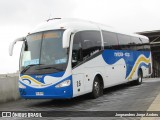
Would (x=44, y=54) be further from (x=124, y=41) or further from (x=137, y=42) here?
(x=137, y=42)

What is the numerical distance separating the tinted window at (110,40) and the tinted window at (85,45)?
707 mm

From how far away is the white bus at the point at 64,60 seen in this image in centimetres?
1198

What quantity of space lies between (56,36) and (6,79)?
3.81 meters

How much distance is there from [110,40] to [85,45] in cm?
312

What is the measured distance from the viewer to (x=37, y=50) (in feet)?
41.2

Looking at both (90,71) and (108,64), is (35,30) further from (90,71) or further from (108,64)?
(108,64)

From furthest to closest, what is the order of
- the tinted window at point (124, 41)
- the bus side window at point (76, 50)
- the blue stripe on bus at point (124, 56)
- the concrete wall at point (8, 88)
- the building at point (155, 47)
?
the building at point (155, 47), the tinted window at point (124, 41), the blue stripe on bus at point (124, 56), the concrete wall at point (8, 88), the bus side window at point (76, 50)

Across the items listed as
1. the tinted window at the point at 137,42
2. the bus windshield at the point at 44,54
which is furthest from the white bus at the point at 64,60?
the tinted window at the point at 137,42

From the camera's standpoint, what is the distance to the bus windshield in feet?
39.7

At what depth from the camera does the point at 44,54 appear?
12.4m

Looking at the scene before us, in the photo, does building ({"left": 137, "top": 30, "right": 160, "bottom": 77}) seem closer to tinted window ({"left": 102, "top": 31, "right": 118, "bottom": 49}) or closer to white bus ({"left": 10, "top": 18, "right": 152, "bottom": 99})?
tinted window ({"left": 102, "top": 31, "right": 118, "bottom": 49})

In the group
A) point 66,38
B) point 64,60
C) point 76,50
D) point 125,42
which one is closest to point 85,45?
point 76,50

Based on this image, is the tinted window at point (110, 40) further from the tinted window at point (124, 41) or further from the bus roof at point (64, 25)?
the bus roof at point (64, 25)

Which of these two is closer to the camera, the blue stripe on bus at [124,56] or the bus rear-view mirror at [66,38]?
the bus rear-view mirror at [66,38]
